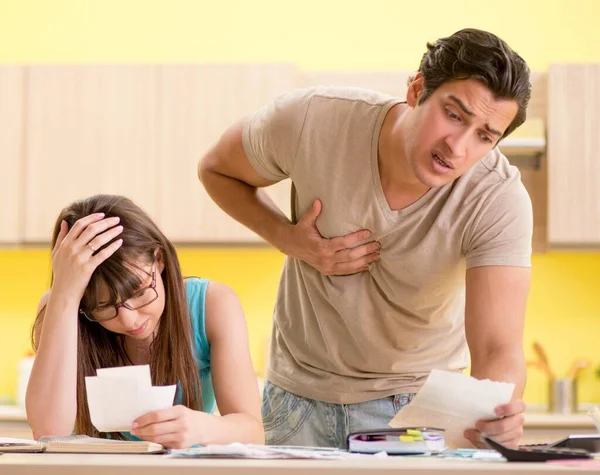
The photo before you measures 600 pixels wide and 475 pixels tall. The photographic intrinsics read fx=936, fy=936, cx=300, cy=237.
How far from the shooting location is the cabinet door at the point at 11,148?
396cm

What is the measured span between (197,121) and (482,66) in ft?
7.77

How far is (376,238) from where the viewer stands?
193 cm

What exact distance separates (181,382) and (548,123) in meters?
2.46

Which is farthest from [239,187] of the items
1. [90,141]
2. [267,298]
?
[267,298]

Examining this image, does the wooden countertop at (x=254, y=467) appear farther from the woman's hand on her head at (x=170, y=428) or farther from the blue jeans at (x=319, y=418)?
the blue jeans at (x=319, y=418)

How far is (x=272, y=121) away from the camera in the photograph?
199 cm

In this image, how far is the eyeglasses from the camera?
1776 millimetres

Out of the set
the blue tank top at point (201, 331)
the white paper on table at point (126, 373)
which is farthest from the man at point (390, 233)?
the white paper on table at point (126, 373)

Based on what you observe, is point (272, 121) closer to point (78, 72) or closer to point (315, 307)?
point (315, 307)

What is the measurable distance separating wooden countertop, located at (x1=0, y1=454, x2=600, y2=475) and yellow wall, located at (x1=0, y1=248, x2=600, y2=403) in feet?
9.19

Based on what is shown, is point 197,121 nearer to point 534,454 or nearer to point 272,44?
point 272,44

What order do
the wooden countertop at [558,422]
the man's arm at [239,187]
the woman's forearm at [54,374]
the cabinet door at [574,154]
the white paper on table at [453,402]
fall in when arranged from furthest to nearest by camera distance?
the cabinet door at [574,154], the wooden countertop at [558,422], the man's arm at [239,187], the woman's forearm at [54,374], the white paper on table at [453,402]

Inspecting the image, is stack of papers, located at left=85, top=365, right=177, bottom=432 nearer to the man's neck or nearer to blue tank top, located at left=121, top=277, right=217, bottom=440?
blue tank top, located at left=121, top=277, right=217, bottom=440

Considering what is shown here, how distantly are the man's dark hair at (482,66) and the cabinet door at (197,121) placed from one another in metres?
2.17
